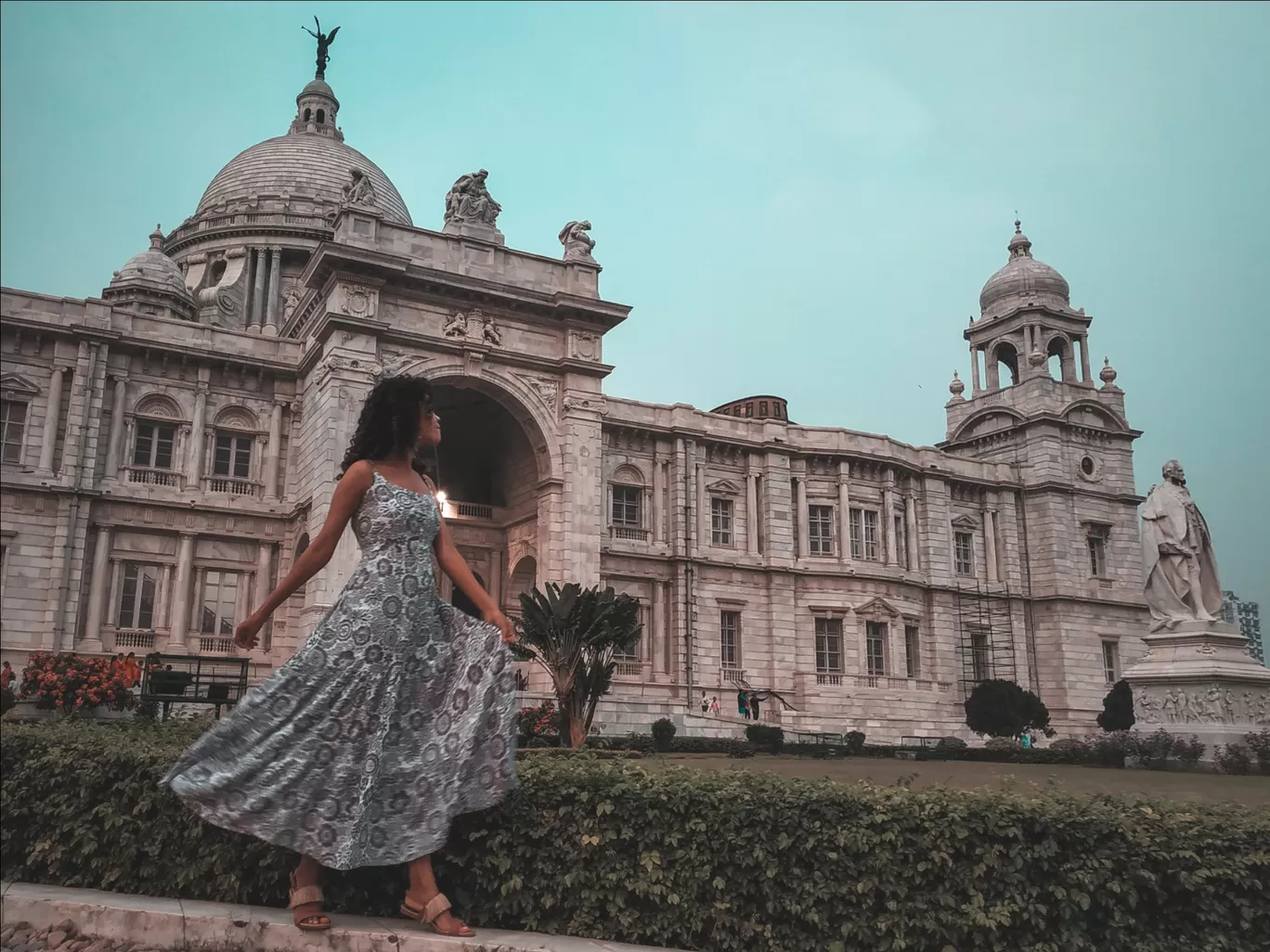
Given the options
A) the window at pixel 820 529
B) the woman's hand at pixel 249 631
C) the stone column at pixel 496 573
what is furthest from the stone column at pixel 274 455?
the woman's hand at pixel 249 631

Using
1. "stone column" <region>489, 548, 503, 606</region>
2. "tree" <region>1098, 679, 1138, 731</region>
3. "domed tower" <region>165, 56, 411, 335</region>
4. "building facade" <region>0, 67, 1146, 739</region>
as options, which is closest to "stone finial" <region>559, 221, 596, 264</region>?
"building facade" <region>0, 67, 1146, 739</region>

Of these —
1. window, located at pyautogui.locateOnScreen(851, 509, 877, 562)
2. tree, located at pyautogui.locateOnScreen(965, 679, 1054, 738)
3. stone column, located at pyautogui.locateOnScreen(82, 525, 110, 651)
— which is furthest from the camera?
window, located at pyautogui.locateOnScreen(851, 509, 877, 562)

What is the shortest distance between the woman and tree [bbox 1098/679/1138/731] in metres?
35.8

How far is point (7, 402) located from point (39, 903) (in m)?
25.8

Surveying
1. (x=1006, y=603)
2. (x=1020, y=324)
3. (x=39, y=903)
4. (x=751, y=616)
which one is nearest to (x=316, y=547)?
(x=39, y=903)

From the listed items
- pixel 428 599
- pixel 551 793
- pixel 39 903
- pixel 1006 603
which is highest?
pixel 1006 603

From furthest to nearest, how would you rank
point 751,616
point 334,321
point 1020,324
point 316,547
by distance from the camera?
point 1020,324 < point 751,616 < point 334,321 < point 316,547

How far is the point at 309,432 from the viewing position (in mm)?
28625

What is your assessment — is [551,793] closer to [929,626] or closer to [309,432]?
[309,432]

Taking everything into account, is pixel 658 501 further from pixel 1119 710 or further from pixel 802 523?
pixel 1119 710

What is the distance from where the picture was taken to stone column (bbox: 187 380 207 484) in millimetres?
29094

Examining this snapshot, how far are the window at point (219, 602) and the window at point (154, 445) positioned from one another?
3.45 metres

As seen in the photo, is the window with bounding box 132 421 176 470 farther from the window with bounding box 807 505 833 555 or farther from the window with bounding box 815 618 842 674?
the window with bounding box 815 618 842 674

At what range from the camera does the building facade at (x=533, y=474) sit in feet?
89.5
